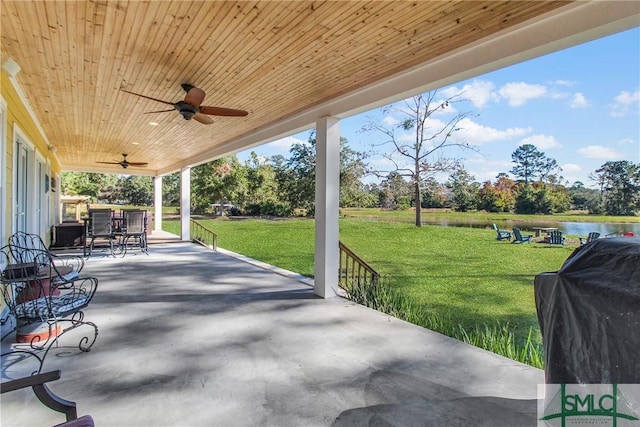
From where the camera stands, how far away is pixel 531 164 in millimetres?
8141

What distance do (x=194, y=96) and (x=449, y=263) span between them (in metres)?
7.40

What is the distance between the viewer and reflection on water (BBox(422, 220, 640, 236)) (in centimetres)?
518

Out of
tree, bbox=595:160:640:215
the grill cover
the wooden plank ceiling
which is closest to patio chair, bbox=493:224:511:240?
tree, bbox=595:160:640:215

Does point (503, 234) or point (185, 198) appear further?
point (185, 198)

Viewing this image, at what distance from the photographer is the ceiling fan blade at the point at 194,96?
3.72 metres

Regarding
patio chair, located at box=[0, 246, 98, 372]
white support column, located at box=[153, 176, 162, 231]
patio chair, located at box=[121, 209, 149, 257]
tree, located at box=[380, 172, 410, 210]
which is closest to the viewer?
patio chair, located at box=[0, 246, 98, 372]

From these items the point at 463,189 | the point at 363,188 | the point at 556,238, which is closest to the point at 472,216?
the point at 463,189

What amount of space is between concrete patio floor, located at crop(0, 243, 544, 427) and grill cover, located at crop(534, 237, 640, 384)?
631 millimetres

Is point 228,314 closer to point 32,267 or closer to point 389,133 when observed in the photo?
point 32,267

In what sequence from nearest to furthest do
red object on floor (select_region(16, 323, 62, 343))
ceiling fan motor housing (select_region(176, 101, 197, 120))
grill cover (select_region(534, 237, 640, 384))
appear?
grill cover (select_region(534, 237, 640, 384))
red object on floor (select_region(16, 323, 62, 343))
ceiling fan motor housing (select_region(176, 101, 197, 120))

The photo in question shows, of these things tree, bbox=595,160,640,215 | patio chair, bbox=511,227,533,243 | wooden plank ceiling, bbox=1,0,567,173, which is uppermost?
wooden plank ceiling, bbox=1,0,567,173

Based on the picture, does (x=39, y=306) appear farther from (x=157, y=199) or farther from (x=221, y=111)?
(x=157, y=199)

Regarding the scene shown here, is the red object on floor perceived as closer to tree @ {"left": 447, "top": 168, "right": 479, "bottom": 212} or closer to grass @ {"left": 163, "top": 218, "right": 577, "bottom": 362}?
grass @ {"left": 163, "top": 218, "right": 577, "bottom": 362}

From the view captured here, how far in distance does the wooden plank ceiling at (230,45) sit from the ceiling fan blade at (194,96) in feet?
0.61
